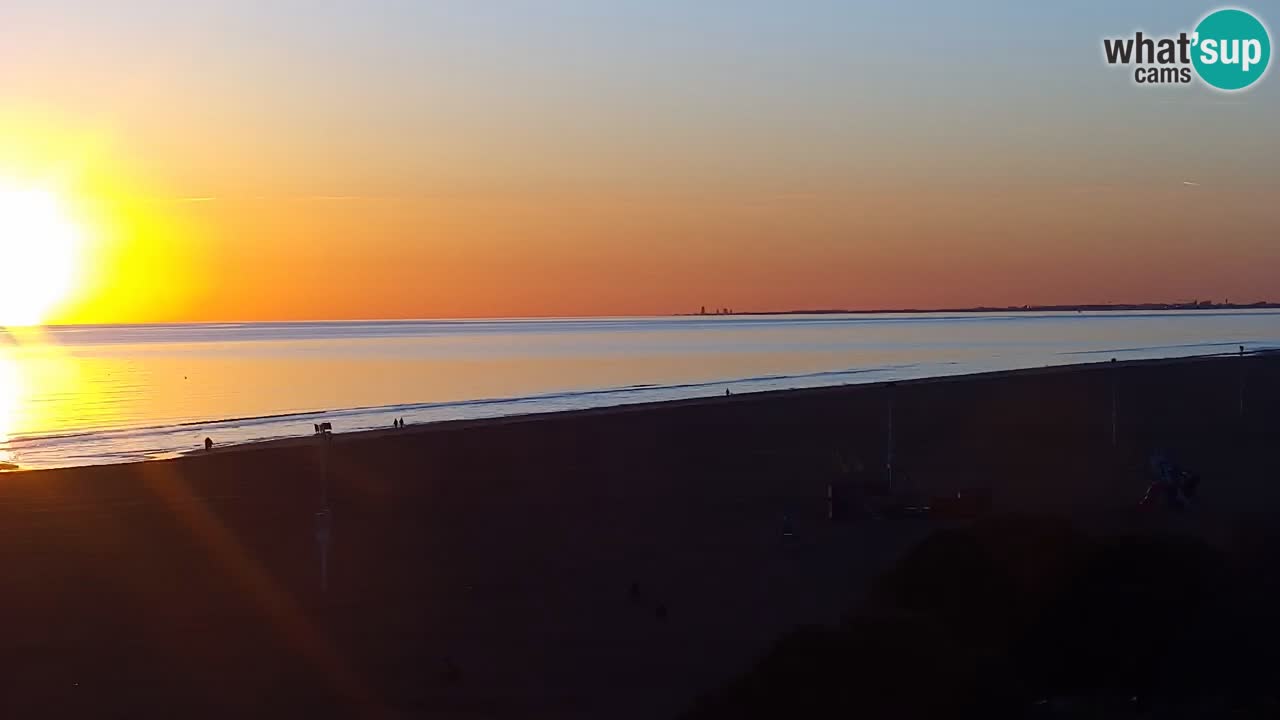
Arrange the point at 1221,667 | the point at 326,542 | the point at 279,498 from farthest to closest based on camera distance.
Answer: the point at 279,498 → the point at 326,542 → the point at 1221,667

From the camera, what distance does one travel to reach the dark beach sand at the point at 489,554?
39.6 ft

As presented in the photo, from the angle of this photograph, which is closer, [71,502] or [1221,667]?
[1221,667]

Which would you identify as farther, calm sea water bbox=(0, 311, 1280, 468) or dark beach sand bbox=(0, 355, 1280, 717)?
calm sea water bbox=(0, 311, 1280, 468)

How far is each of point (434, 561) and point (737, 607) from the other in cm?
527

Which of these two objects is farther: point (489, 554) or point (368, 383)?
point (368, 383)

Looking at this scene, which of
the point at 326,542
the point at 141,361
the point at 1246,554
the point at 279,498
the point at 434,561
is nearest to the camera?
the point at 1246,554

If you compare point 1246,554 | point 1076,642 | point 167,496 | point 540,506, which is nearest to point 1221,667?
point 1076,642

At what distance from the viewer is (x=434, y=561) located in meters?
17.9

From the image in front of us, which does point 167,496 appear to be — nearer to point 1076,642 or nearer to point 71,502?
point 71,502

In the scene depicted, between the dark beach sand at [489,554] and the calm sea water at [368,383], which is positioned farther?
the calm sea water at [368,383]

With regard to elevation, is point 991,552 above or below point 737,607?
above

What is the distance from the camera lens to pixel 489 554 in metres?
18.4

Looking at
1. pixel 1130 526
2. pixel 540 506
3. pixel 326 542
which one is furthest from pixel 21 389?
pixel 1130 526

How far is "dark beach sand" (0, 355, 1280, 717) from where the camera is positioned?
12070 millimetres
